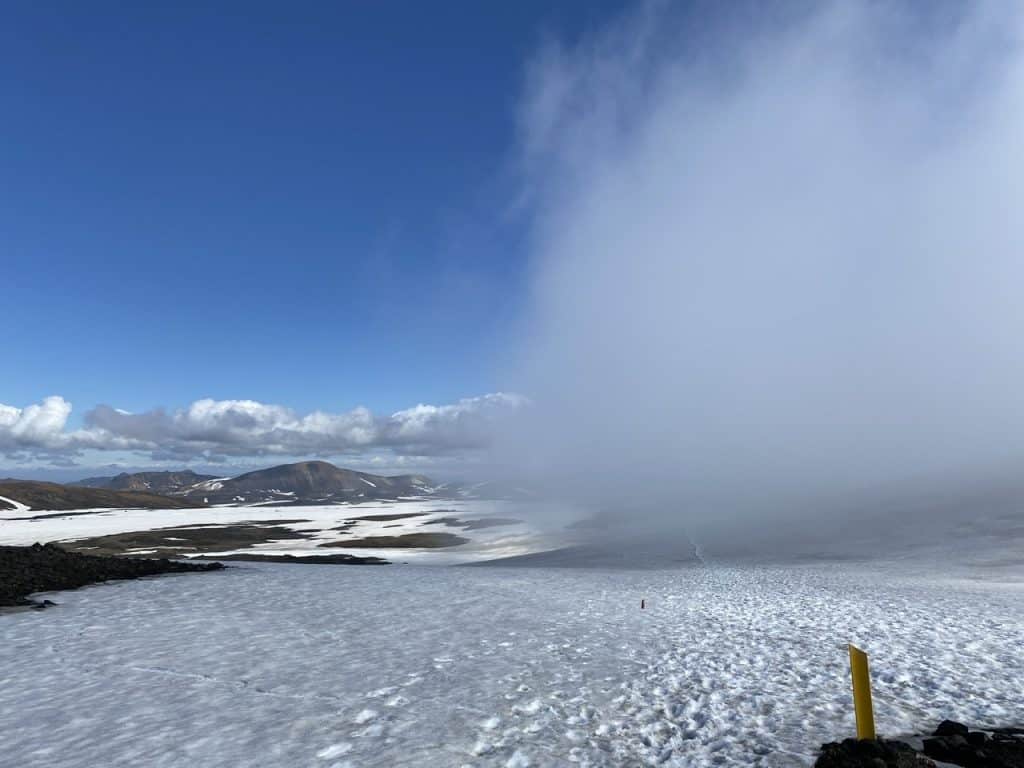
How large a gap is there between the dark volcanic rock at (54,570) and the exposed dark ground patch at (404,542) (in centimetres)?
Answer: 5280

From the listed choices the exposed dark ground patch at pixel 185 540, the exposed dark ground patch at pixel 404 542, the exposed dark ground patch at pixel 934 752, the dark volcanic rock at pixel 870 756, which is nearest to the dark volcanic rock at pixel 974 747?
the exposed dark ground patch at pixel 934 752

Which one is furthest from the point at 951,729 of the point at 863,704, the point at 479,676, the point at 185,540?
the point at 185,540

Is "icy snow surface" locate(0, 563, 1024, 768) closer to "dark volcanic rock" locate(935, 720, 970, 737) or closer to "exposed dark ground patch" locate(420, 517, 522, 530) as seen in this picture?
"dark volcanic rock" locate(935, 720, 970, 737)

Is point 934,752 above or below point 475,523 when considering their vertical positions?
below

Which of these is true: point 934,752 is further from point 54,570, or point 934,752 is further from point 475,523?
point 475,523

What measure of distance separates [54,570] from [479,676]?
76.9 ft

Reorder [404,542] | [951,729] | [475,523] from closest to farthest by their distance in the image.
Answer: [951,729] < [404,542] < [475,523]

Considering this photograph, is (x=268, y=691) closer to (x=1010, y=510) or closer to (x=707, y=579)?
(x=707, y=579)

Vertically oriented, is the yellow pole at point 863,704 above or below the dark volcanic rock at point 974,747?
above

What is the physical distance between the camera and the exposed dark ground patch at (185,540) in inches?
3119

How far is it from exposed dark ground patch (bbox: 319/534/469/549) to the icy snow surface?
201 feet

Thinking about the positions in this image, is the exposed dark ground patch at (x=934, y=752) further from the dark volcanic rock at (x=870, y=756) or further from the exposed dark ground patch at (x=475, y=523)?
the exposed dark ground patch at (x=475, y=523)

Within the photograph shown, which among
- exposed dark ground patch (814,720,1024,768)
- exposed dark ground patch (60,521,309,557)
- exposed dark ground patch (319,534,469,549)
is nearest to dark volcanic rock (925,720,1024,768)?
exposed dark ground patch (814,720,1024,768)

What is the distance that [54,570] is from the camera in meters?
25.3
